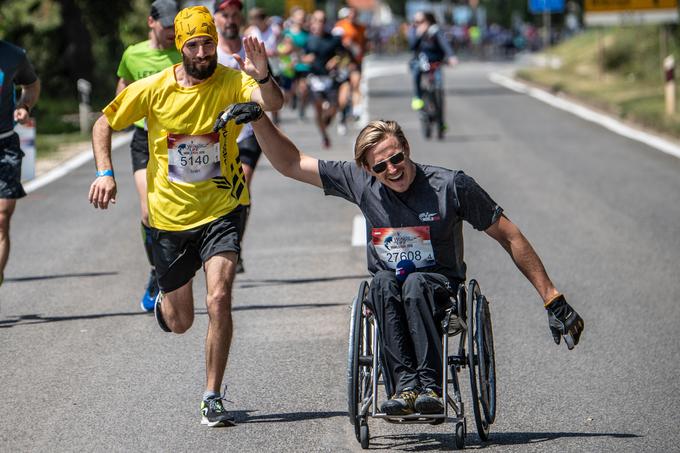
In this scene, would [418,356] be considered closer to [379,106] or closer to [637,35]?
[379,106]

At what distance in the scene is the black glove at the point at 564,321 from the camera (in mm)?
6039

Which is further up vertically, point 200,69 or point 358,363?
point 200,69

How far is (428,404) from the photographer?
228 inches

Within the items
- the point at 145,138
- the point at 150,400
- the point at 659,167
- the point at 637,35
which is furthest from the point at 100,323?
the point at 637,35

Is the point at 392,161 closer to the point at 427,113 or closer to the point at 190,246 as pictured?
the point at 190,246

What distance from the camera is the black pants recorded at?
593cm

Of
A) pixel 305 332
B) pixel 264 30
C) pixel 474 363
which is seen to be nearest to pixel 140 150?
pixel 305 332

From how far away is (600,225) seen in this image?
42.5 feet

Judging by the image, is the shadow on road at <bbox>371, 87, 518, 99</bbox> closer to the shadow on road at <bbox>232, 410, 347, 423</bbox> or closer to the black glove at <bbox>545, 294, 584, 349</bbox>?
the shadow on road at <bbox>232, 410, 347, 423</bbox>

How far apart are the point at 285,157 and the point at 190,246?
2.67 ft

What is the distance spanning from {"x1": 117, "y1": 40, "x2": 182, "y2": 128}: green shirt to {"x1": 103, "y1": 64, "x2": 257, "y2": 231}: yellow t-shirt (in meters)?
2.16

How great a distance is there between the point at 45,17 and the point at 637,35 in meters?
15.6

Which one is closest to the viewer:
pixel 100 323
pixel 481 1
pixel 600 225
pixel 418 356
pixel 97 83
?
pixel 418 356

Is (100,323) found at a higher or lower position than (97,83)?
higher
